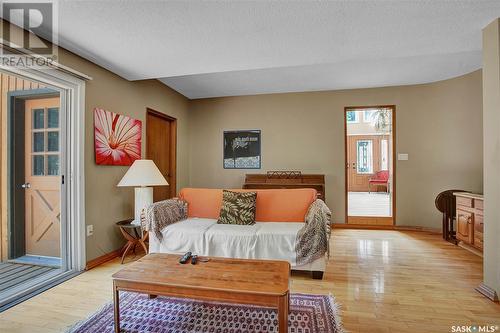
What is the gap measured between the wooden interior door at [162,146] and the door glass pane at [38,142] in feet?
4.01

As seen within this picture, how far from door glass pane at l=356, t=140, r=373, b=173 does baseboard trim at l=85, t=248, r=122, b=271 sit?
834 centimetres

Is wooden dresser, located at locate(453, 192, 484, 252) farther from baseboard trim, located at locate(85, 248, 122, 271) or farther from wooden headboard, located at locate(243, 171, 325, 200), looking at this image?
baseboard trim, located at locate(85, 248, 122, 271)

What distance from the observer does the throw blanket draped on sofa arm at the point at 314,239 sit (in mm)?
2340

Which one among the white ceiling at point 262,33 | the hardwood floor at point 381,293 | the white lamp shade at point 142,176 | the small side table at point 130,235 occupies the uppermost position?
the white ceiling at point 262,33

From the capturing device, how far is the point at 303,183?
4.26 metres

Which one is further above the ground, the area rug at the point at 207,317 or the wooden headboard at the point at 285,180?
the wooden headboard at the point at 285,180

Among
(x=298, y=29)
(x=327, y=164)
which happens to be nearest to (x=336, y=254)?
(x=327, y=164)

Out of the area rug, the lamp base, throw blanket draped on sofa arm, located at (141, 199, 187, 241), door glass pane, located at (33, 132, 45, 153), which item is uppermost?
door glass pane, located at (33, 132, 45, 153)

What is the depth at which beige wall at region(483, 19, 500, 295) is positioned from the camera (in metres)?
1.99

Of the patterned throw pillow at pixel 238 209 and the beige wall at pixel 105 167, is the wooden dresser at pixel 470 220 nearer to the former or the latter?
the patterned throw pillow at pixel 238 209

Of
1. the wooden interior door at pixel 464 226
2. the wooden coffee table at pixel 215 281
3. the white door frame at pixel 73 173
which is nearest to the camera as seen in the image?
the wooden coffee table at pixel 215 281

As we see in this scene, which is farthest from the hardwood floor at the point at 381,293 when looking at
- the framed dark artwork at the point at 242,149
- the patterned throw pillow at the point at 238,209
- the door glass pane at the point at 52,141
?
the framed dark artwork at the point at 242,149

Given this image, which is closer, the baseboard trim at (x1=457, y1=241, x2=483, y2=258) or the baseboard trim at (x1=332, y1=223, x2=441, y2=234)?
the baseboard trim at (x1=457, y1=241, x2=483, y2=258)

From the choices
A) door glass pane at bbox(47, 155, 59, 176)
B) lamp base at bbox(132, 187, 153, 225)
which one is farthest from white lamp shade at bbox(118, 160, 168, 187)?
door glass pane at bbox(47, 155, 59, 176)
